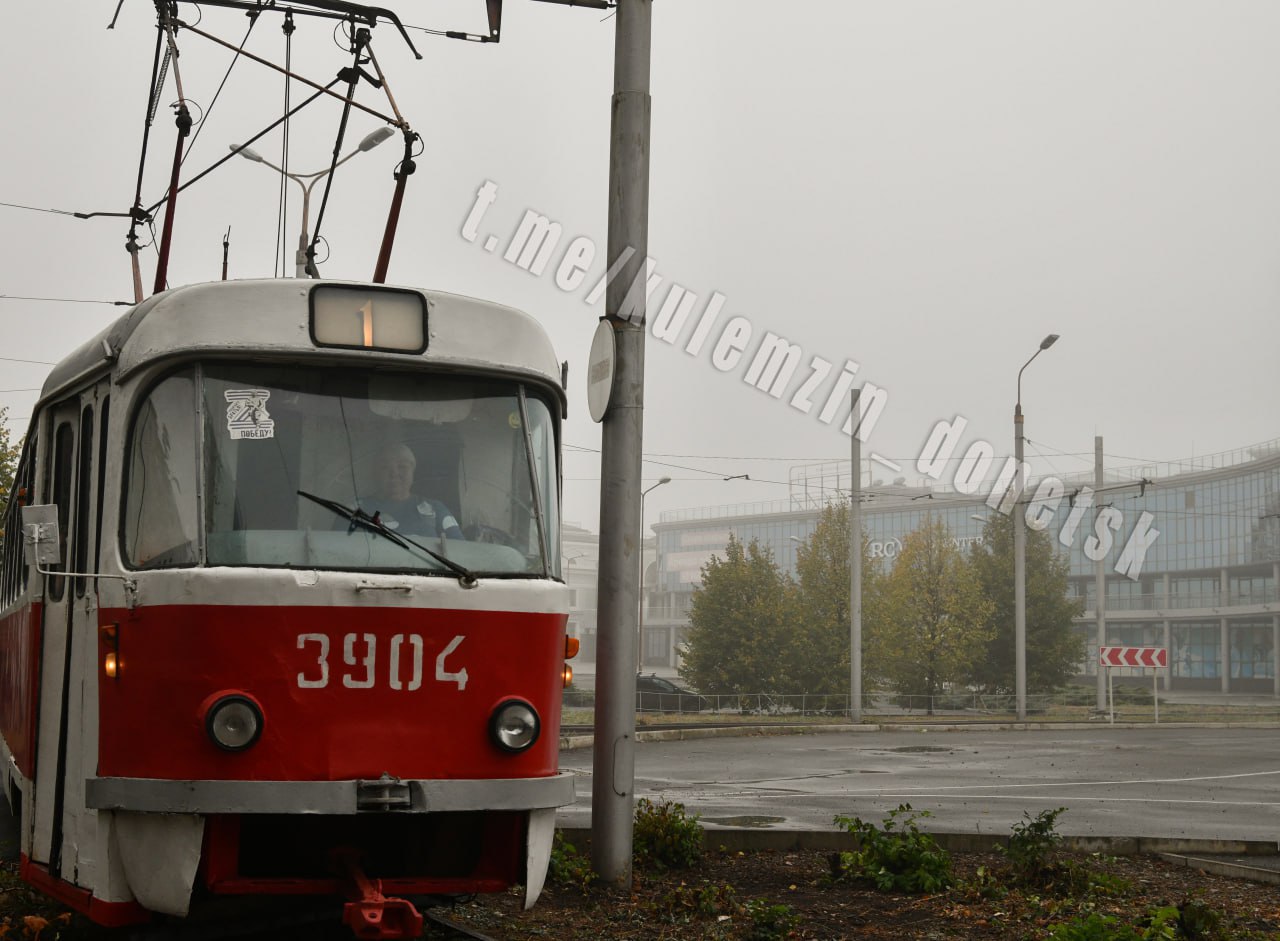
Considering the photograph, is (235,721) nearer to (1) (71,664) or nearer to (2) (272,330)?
(1) (71,664)

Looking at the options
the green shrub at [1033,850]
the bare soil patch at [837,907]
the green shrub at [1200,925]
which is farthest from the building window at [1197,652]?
the green shrub at [1200,925]

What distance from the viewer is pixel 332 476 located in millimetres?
6457

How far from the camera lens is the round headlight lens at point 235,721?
6023 mm

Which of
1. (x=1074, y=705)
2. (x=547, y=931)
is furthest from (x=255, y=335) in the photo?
(x=1074, y=705)

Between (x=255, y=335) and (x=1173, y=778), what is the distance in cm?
1786

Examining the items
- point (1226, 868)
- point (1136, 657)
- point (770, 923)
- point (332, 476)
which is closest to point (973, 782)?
point (1226, 868)

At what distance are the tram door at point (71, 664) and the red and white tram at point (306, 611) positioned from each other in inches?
0.9

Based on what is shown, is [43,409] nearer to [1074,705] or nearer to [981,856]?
[981,856]

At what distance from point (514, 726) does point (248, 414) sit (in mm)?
1765

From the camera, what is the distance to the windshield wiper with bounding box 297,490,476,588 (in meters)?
6.40

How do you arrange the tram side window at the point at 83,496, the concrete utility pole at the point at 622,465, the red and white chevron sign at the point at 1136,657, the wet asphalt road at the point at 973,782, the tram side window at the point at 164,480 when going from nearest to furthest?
1. the tram side window at the point at 164,480
2. the tram side window at the point at 83,496
3. the concrete utility pole at the point at 622,465
4. the wet asphalt road at the point at 973,782
5. the red and white chevron sign at the point at 1136,657

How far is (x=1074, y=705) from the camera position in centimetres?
6488

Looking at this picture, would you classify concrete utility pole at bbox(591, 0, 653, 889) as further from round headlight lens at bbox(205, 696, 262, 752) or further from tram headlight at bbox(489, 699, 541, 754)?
round headlight lens at bbox(205, 696, 262, 752)

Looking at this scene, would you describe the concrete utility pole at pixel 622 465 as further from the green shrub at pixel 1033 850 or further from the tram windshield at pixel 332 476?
the tram windshield at pixel 332 476
